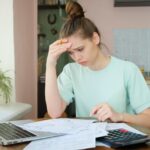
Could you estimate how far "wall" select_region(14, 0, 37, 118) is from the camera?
2.84 metres

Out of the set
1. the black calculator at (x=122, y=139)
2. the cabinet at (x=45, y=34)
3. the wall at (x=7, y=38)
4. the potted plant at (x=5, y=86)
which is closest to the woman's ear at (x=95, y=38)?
the black calculator at (x=122, y=139)

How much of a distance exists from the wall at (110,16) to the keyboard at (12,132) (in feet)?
7.60

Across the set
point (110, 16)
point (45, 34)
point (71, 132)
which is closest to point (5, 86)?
point (45, 34)

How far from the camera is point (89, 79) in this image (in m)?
1.79

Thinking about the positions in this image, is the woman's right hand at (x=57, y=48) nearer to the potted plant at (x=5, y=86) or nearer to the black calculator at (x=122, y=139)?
the black calculator at (x=122, y=139)

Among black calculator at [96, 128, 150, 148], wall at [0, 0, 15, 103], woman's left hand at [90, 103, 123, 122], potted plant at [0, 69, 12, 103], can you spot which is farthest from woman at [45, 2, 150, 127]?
wall at [0, 0, 15, 103]

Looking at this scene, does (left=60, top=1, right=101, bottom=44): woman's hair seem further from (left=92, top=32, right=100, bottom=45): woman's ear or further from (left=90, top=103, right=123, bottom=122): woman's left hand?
(left=90, top=103, right=123, bottom=122): woman's left hand

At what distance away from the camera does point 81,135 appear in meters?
1.15

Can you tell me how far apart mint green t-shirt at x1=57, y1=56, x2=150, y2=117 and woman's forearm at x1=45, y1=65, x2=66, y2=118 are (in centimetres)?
7

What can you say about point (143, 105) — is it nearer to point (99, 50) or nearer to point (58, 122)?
point (99, 50)

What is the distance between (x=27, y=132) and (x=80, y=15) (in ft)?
2.67

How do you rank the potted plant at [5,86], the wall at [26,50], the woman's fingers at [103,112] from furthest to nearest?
the wall at [26,50] → the potted plant at [5,86] → the woman's fingers at [103,112]

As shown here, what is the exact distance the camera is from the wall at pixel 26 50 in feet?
9.30

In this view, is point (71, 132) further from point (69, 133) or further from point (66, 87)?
point (66, 87)
